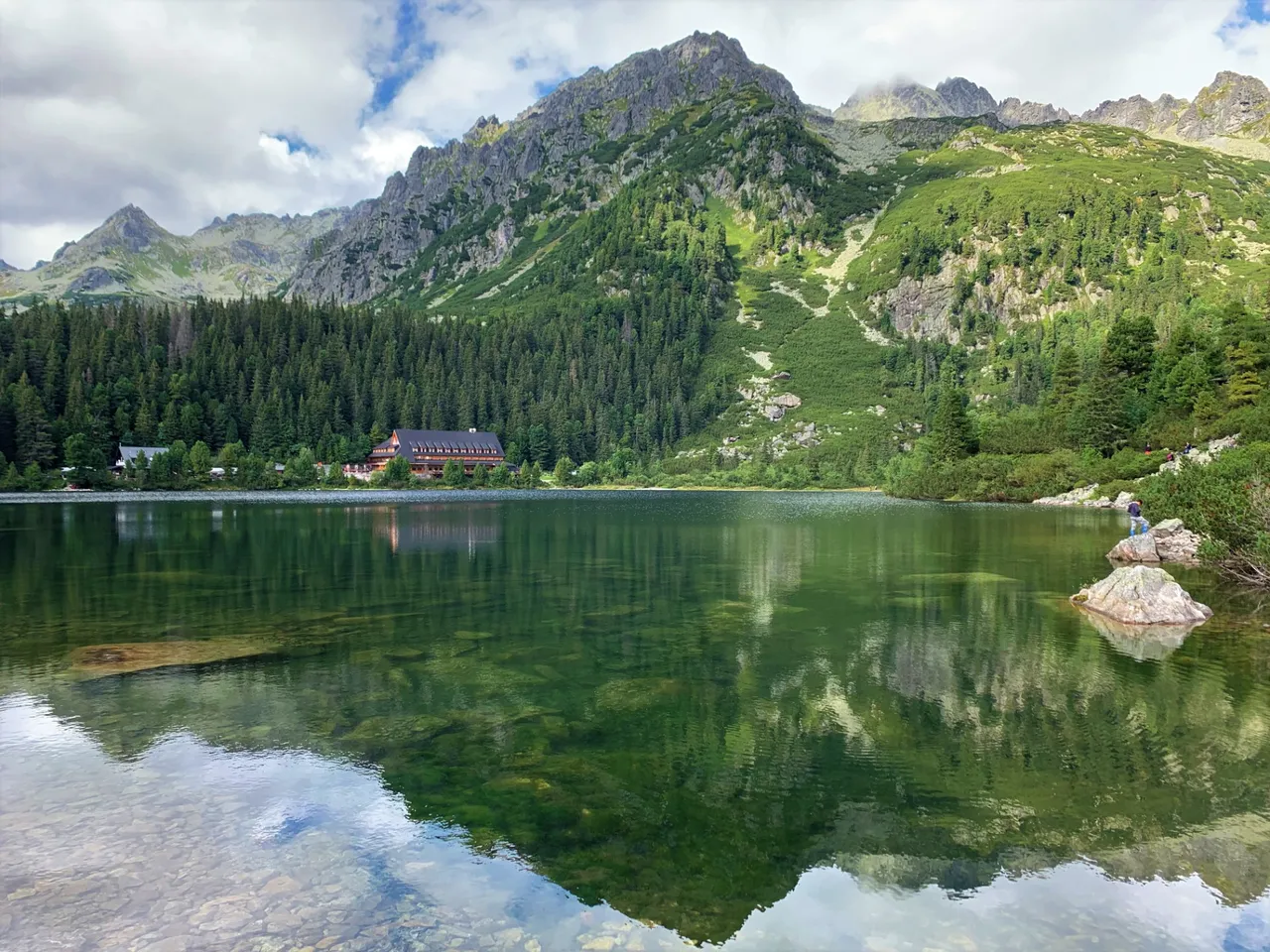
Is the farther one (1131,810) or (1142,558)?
(1142,558)

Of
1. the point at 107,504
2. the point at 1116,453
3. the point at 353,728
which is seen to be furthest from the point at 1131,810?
the point at 107,504

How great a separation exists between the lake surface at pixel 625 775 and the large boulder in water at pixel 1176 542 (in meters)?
17.9

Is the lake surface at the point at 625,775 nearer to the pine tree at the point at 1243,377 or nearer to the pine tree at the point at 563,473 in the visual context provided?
the pine tree at the point at 1243,377

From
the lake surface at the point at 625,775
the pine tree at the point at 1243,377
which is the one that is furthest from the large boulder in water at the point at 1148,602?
the pine tree at the point at 1243,377

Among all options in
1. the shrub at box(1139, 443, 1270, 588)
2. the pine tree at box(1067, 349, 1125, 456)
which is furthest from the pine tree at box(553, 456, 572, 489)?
the shrub at box(1139, 443, 1270, 588)

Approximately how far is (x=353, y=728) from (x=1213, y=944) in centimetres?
1529

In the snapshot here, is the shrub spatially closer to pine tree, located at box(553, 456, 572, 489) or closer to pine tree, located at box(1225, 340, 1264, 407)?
pine tree, located at box(1225, 340, 1264, 407)

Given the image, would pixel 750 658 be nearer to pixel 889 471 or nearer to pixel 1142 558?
pixel 1142 558

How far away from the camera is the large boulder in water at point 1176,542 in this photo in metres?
42.5

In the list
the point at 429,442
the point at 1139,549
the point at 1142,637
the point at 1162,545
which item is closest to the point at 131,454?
the point at 429,442

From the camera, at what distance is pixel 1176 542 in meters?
43.1

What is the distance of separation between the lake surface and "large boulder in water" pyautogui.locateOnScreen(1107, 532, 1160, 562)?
12539mm

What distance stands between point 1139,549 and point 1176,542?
221 inches

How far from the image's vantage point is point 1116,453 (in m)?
102
